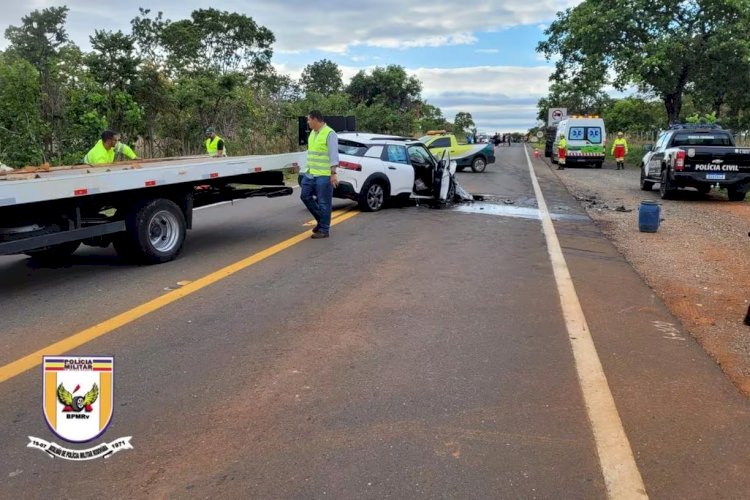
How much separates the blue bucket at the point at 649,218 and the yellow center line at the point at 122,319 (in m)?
6.51

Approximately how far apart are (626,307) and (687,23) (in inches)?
1120

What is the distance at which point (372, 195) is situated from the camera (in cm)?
1245

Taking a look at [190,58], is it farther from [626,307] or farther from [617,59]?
[626,307]

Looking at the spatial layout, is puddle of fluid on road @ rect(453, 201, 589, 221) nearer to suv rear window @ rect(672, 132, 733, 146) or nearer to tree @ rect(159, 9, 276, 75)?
suv rear window @ rect(672, 132, 733, 146)

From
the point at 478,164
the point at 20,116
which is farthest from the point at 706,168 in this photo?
the point at 20,116

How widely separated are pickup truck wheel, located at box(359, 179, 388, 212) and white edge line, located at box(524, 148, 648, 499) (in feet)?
20.5

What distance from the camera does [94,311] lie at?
5.70 m

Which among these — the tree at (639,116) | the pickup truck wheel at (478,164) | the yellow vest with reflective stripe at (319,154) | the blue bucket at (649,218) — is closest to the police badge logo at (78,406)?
the yellow vest with reflective stripe at (319,154)

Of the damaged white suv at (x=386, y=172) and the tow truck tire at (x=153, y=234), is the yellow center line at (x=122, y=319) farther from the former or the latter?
the damaged white suv at (x=386, y=172)

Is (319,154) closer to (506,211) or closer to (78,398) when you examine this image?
(506,211)

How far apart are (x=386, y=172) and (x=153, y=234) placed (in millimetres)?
5830

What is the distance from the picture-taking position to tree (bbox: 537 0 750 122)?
1117 inches

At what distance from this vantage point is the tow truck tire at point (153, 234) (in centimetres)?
734

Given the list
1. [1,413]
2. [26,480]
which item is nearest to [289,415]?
[26,480]
